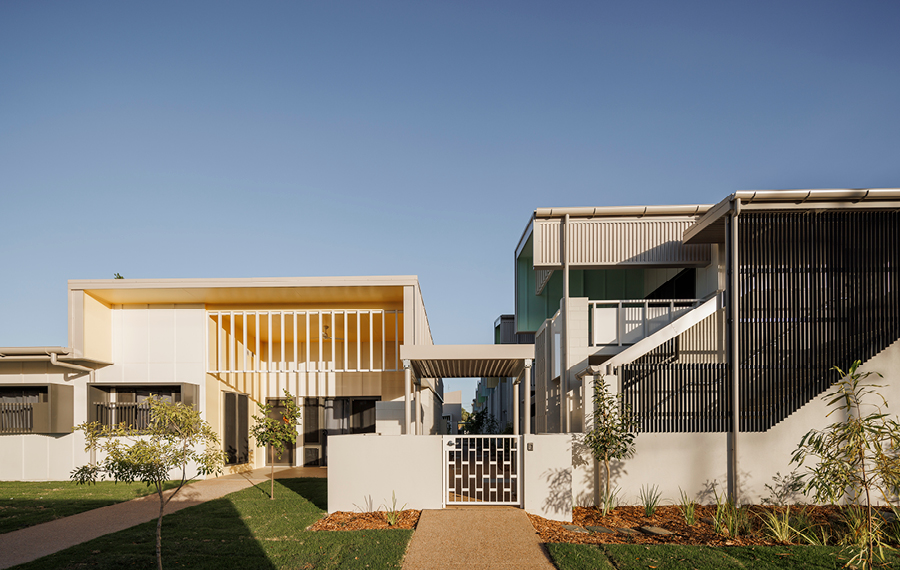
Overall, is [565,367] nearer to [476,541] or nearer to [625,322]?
[625,322]

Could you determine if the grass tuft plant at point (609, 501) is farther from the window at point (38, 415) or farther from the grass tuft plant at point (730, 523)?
the window at point (38, 415)

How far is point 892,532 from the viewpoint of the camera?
816cm

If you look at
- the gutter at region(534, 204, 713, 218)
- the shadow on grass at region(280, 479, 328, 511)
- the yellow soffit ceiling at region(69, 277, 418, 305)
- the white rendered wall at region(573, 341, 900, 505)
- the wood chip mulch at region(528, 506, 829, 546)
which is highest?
the gutter at region(534, 204, 713, 218)

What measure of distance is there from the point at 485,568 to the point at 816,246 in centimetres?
852

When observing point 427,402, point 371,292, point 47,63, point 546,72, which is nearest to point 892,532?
point 371,292

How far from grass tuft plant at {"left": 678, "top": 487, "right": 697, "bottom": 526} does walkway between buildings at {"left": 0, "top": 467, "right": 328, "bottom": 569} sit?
8.25m

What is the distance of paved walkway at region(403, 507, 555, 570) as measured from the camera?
696 centimetres

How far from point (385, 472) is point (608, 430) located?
3.75 m

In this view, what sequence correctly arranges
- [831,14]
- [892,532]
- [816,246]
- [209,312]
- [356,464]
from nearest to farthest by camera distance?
[892,532]
[356,464]
[816,246]
[831,14]
[209,312]

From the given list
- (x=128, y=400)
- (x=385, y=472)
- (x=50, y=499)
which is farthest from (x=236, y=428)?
(x=385, y=472)

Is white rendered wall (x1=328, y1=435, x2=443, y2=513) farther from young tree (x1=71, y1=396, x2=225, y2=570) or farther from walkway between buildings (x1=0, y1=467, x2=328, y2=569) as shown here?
young tree (x1=71, y1=396, x2=225, y2=570)

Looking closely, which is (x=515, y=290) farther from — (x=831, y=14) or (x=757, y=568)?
(x=757, y=568)

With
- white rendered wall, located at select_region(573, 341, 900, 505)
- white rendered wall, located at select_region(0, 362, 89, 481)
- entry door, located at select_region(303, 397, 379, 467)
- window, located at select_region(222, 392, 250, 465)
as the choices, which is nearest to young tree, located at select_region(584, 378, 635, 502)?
white rendered wall, located at select_region(573, 341, 900, 505)

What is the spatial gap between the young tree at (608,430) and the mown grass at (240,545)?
361cm
